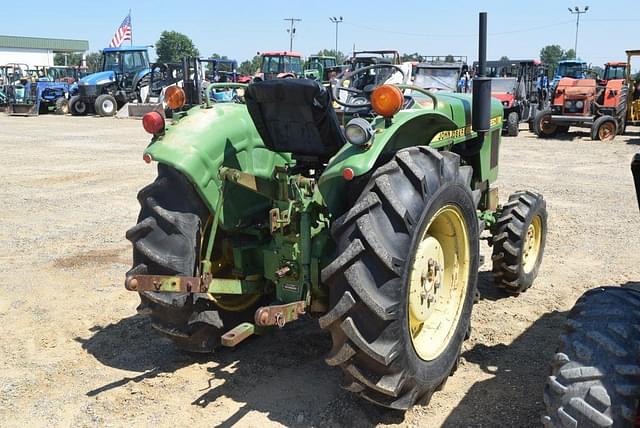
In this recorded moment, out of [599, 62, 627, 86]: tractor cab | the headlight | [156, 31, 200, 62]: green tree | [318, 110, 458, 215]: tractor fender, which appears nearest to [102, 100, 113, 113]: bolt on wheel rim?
[599, 62, 627, 86]: tractor cab

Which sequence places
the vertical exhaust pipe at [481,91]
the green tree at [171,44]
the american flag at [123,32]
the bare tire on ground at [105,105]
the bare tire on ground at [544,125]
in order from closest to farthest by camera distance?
the vertical exhaust pipe at [481,91]
the bare tire on ground at [544,125]
the bare tire on ground at [105,105]
the american flag at [123,32]
the green tree at [171,44]

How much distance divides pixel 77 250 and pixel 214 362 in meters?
3.10

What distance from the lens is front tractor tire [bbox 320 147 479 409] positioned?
2.89 m

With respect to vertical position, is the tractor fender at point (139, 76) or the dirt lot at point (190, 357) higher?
the tractor fender at point (139, 76)

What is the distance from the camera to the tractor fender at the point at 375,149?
9.71 ft

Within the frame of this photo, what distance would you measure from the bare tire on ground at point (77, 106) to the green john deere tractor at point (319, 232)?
23.4 m

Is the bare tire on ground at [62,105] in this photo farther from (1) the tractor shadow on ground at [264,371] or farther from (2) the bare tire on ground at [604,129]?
(1) the tractor shadow on ground at [264,371]

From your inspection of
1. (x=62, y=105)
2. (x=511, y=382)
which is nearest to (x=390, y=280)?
(x=511, y=382)

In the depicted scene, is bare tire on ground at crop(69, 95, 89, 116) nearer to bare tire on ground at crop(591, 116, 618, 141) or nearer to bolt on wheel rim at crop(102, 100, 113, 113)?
bolt on wheel rim at crop(102, 100, 113, 113)

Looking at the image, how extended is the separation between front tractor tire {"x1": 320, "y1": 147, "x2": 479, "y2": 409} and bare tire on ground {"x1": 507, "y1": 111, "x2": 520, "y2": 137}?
14176 mm

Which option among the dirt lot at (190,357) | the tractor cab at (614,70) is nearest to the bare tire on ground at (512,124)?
the tractor cab at (614,70)

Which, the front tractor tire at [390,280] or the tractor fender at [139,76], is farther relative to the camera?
the tractor fender at [139,76]

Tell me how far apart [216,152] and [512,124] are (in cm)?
1456

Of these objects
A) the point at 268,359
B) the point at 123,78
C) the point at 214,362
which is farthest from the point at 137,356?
the point at 123,78
